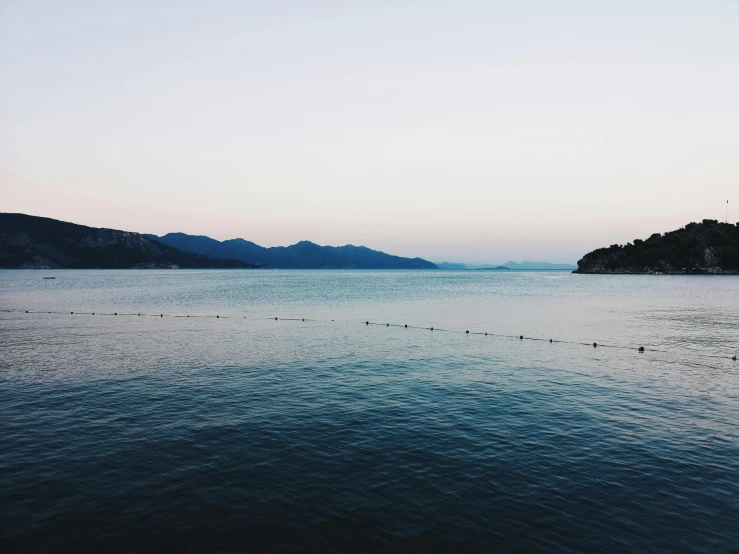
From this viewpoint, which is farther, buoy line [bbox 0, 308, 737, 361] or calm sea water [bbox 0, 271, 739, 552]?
buoy line [bbox 0, 308, 737, 361]

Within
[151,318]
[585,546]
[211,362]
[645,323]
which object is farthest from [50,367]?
[645,323]

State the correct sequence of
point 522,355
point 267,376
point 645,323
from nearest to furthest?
point 267,376 → point 522,355 → point 645,323

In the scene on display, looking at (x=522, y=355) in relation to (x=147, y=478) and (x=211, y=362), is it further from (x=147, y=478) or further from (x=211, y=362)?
(x=147, y=478)

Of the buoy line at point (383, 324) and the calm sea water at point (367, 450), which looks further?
the buoy line at point (383, 324)

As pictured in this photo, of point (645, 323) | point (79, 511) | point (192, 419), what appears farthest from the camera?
point (645, 323)

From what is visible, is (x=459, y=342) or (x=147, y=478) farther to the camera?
(x=459, y=342)

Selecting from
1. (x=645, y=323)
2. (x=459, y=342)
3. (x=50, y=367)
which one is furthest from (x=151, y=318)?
(x=645, y=323)

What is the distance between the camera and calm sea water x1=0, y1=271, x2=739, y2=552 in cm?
1747

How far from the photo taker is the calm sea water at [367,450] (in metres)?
17.5

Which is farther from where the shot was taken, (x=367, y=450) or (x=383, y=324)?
(x=383, y=324)

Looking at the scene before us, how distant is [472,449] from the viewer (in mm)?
25359

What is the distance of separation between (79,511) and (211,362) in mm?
31549

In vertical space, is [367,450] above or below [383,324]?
above

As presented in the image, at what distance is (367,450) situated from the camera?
2508 cm
